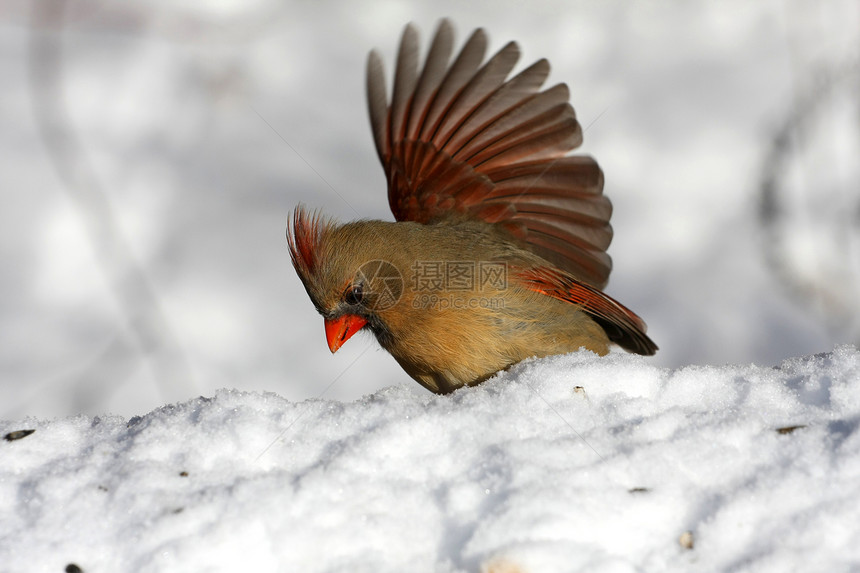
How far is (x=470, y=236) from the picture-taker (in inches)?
94.5

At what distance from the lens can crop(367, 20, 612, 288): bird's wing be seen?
251 cm

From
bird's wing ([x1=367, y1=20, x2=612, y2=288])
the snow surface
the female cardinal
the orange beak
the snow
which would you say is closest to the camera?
the snow surface

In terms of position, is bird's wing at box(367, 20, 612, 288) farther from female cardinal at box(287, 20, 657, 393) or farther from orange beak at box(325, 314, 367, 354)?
orange beak at box(325, 314, 367, 354)

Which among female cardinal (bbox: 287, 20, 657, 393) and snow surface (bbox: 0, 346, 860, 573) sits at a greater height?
female cardinal (bbox: 287, 20, 657, 393)

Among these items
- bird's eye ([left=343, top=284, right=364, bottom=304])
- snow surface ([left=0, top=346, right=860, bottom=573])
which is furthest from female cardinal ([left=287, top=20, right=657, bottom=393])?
snow surface ([left=0, top=346, right=860, bottom=573])

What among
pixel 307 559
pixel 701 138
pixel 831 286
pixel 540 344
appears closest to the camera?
pixel 307 559

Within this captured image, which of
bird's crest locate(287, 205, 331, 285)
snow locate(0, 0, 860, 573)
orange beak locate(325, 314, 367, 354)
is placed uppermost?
snow locate(0, 0, 860, 573)

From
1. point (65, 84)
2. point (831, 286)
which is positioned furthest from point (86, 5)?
point (831, 286)

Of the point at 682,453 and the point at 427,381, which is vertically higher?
the point at 427,381

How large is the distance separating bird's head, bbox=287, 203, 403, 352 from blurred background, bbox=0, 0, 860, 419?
1423 mm

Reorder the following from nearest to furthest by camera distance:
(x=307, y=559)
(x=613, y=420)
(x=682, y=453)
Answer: (x=307, y=559) → (x=682, y=453) → (x=613, y=420)

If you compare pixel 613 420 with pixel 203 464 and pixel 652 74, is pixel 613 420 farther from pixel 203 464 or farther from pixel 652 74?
pixel 652 74

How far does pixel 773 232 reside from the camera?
3.89 metres

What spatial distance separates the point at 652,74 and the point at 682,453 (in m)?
3.54
